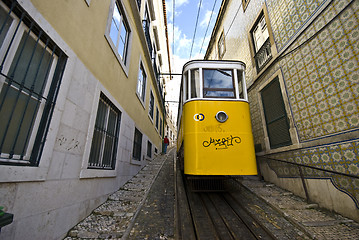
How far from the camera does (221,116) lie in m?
3.93

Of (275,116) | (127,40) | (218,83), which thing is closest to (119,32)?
(127,40)

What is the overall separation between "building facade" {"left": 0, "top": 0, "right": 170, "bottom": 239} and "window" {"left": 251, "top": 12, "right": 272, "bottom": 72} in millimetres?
5680

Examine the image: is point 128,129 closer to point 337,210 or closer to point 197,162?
point 197,162

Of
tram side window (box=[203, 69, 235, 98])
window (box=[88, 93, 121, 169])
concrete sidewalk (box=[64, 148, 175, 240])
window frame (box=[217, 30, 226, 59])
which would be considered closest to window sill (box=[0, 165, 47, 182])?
concrete sidewalk (box=[64, 148, 175, 240])

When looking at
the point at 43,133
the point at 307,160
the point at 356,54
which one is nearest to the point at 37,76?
the point at 43,133

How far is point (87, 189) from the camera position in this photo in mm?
3096

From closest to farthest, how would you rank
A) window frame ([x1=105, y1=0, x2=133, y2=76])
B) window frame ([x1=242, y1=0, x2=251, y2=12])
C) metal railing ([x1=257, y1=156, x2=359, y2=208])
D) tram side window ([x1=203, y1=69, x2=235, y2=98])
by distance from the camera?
metal railing ([x1=257, y1=156, x2=359, y2=208]) → tram side window ([x1=203, y1=69, x2=235, y2=98]) → window frame ([x1=105, y1=0, x2=133, y2=76]) → window frame ([x1=242, y1=0, x2=251, y2=12])

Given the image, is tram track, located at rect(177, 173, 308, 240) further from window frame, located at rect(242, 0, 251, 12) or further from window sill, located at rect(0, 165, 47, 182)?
window frame, located at rect(242, 0, 251, 12)

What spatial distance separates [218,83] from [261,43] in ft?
13.6

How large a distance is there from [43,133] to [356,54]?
19.1 ft

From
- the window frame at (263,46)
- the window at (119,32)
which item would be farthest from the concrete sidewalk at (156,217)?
the window frame at (263,46)

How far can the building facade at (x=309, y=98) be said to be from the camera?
3.30 meters

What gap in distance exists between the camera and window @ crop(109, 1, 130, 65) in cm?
468

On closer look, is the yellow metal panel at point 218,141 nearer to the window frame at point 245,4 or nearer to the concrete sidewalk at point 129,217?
the concrete sidewalk at point 129,217
